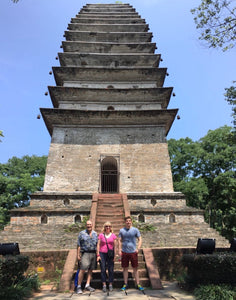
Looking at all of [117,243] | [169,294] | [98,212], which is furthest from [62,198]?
[169,294]

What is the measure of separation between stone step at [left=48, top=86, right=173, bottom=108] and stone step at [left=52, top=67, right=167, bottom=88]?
4.52 feet

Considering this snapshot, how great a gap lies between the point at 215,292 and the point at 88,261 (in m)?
2.50

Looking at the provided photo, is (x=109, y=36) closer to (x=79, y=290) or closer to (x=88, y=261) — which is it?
(x=88, y=261)

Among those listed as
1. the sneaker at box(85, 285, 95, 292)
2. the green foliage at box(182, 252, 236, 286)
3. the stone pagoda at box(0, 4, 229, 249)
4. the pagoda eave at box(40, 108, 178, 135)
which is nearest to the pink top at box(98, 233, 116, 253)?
Answer: the sneaker at box(85, 285, 95, 292)

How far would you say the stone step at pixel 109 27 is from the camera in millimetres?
18281

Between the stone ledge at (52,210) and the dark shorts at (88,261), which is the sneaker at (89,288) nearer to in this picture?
the dark shorts at (88,261)

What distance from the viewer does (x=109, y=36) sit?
1738 cm

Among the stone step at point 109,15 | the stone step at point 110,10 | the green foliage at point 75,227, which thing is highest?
the stone step at point 110,10

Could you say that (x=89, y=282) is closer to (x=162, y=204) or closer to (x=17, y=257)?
(x=17, y=257)

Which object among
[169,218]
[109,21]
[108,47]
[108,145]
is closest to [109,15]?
[109,21]

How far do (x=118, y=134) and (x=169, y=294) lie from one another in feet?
30.1

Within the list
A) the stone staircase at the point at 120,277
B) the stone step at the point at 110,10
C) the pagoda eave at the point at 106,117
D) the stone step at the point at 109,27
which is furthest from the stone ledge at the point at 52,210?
the stone step at the point at 110,10

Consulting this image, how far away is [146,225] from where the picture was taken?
29.6 feet

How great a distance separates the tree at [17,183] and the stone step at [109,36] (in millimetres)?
14357
